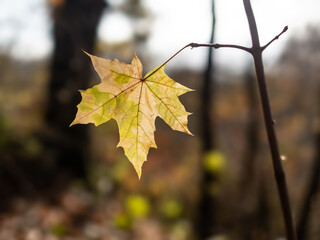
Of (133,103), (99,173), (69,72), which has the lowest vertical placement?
(133,103)

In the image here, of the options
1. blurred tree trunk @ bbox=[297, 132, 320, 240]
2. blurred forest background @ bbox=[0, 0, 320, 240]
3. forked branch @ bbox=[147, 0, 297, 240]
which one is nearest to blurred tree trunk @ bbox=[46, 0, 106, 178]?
blurred forest background @ bbox=[0, 0, 320, 240]

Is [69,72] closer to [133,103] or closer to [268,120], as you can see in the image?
[133,103]

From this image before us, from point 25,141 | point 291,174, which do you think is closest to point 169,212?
point 25,141

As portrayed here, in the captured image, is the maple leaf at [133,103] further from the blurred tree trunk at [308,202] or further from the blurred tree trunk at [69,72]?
the blurred tree trunk at [69,72]

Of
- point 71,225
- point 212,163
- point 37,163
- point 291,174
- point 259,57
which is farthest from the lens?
point 291,174

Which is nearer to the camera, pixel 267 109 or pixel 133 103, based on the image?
pixel 267 109

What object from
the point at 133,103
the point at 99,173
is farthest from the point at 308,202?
the point at 99,173

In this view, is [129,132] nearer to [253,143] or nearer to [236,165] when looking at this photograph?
[253,143]
